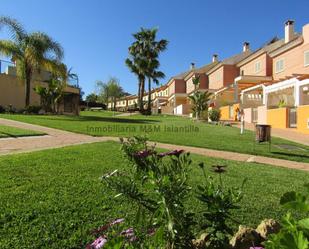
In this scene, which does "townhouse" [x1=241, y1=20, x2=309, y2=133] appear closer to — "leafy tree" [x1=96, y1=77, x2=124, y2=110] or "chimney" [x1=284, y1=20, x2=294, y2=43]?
"chimney" [x1=284, y1=20, x2=294, y2=43]

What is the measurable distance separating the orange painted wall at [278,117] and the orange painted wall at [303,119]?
8.06ft

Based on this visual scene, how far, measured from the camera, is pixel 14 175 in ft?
20.9

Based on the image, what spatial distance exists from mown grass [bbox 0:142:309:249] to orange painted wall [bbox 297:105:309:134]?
45.6 feet

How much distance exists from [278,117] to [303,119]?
4364 mm

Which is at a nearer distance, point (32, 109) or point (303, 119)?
point (303, 119)

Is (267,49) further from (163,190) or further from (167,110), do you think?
(163,190)

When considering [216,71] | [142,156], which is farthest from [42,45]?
[216,71]

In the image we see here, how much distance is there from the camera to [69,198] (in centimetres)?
515

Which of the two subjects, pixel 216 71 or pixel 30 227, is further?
pixel 216 71

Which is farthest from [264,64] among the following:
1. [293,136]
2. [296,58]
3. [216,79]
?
[293,136]

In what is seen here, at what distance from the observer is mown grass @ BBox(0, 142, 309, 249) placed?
4.00 metres

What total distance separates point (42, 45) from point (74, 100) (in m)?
9.47

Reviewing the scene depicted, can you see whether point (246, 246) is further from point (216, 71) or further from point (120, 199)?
point (216, 71)

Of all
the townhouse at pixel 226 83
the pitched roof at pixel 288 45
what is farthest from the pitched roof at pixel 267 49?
the townhouse at pixel 226 83
